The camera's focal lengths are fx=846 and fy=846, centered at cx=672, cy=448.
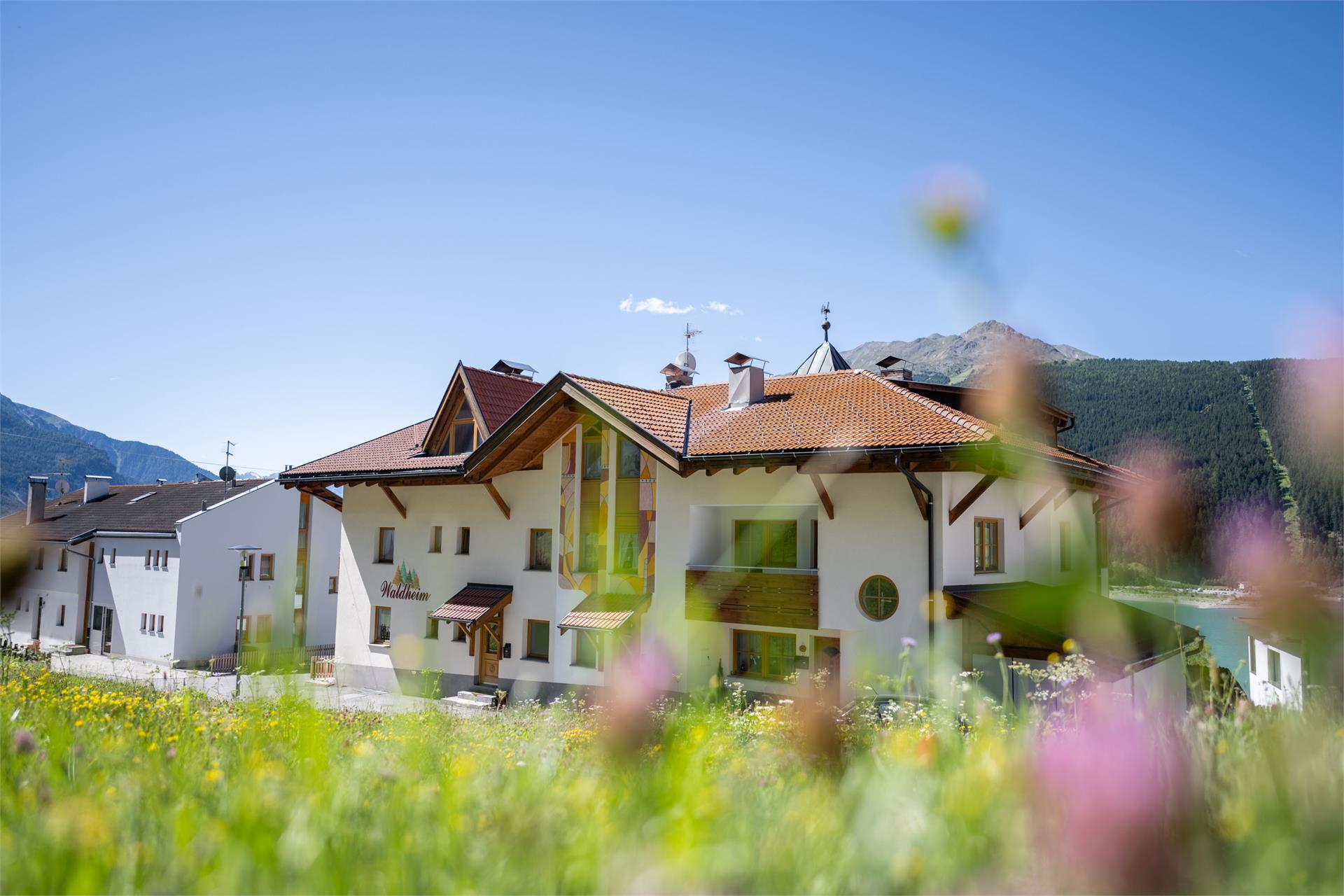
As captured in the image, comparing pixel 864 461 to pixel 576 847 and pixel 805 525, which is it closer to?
pixel 805 525

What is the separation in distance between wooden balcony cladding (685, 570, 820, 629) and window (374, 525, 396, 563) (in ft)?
32.6

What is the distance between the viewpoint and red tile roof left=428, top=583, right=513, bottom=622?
20.3 metres

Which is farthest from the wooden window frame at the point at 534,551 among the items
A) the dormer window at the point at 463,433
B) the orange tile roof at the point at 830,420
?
the orange tile roof at the point at 830,420

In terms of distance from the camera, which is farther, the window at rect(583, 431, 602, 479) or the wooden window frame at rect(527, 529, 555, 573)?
the wooden window frame at rect(527, 529, 555, 573)

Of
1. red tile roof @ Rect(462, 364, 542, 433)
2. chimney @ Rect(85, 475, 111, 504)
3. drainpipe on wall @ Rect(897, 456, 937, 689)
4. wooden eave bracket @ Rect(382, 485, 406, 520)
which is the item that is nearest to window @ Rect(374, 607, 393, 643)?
wooden eave bracket @ Rect(382, 485, 406, 520)

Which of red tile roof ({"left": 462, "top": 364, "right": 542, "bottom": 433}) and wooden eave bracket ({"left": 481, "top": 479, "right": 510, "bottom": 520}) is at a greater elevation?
red tile roof ({"left": 462, "top": 364, "right": 542, "bottom": 433})

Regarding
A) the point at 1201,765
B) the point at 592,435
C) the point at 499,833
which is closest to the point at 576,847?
the point at 499,833

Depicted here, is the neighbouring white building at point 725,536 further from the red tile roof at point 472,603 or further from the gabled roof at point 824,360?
the gabled roof at point 824,360

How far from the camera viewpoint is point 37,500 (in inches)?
1666

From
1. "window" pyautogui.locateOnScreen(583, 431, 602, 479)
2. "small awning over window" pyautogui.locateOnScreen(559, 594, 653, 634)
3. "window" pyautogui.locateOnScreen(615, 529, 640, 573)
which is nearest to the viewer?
"small awning over window" pyautogui.locateOnScreen(559, 594, 653, 634)

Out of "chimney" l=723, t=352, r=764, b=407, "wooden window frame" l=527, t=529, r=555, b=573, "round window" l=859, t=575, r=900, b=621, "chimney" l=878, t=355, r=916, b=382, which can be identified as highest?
"chimney" l=878, t=355, r=916, b=382

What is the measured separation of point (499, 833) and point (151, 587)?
36.0 meters

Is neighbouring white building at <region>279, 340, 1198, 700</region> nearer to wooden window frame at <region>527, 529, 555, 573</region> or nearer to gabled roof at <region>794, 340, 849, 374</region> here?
wooden window frame at <region>527, 529, 555, 573</region>

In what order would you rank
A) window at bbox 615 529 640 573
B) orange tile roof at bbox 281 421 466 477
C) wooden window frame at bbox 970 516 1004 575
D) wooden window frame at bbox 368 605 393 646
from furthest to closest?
wooden window frame at bbox 368 605 393 646
orange tile roof at bbox 281 421 466 477
window at bbox 615 529 640 573
wooden window frame at bbox 970 516 1004 575
